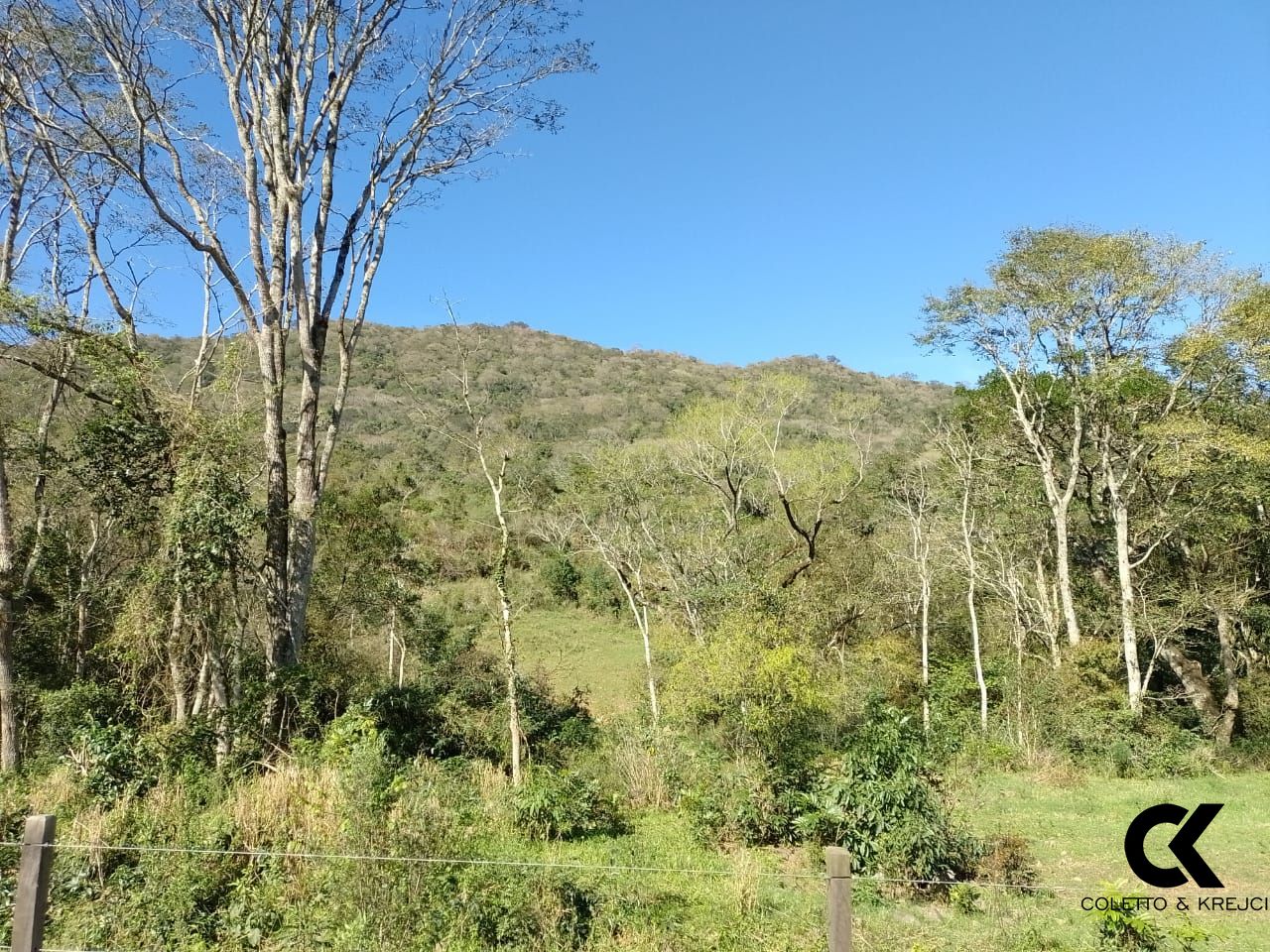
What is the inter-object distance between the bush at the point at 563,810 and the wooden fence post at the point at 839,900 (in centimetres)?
516

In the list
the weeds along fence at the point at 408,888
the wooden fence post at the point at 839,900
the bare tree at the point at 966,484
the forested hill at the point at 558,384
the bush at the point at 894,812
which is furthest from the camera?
the forested hill at the point at 558,384

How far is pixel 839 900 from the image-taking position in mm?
3430

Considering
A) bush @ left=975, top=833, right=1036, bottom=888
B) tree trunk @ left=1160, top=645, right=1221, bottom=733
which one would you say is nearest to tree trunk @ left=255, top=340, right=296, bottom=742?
bush @ left=975, top=833, right=1036, bottom=888

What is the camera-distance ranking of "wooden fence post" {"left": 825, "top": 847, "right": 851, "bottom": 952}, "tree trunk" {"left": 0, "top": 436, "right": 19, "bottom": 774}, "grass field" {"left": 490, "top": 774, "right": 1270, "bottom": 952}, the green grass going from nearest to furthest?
"wooden fence post" {"left": 825, "top": 847, "right": 851, "bottom": 952}
"grass field" {"left": 490, "top": 774, "right": 1270, "bottom": 952}
"tree trunk" {"left": 0, "top": 436, "right": 19, "bottom": 774}
the green grass

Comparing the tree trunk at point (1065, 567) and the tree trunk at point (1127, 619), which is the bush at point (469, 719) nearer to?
the tree trunk at point (1065, 567)

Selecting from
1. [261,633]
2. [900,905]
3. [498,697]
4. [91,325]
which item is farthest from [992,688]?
[91,325]

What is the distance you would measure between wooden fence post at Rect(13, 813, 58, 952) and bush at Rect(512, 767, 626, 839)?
200 inches

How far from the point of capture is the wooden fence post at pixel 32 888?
358cm

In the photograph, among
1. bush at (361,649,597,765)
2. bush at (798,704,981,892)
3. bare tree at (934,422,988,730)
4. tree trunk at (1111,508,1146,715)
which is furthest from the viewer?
bare tree at (934,422,988,730)

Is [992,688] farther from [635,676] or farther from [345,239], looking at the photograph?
[345,239]

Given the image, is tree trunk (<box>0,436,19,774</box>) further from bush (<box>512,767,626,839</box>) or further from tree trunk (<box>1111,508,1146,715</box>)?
tree trunk (<box>1111,508,1146,715</box>)

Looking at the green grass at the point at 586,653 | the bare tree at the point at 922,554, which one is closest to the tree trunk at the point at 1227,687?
the bare tree at the point at 922,554

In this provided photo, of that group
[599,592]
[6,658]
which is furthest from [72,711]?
[599,592]

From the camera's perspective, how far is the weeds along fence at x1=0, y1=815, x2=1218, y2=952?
3.55 meters
